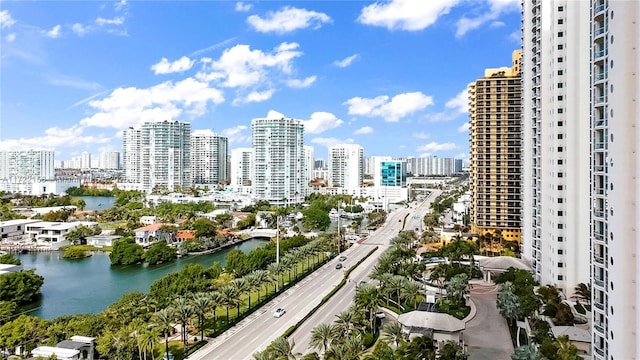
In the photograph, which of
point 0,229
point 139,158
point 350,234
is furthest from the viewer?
point 139,158

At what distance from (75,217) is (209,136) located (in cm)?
2735

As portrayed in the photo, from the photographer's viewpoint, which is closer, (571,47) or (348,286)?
(571,47)

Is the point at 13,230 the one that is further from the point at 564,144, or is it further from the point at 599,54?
the point at 599,54

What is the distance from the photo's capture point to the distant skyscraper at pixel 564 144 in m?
12.9

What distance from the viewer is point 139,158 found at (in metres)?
57.2

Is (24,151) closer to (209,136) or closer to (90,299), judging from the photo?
(209,136)

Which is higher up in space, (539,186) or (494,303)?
(539,186)

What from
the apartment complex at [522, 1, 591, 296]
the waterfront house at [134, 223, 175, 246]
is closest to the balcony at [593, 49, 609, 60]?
the apartment complex at [522, 1, 591, 296]

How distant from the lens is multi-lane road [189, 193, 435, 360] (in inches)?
413

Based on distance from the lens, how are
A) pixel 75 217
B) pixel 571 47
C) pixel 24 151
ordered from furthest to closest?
pixel 24 151 → pixel 75 217 → pixel 571 47

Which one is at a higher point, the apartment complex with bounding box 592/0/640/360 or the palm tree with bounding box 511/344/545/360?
the apartment complex with bounding box 592/0/640/360

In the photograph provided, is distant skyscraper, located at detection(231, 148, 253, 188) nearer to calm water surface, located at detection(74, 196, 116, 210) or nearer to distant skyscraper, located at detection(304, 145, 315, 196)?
distant skyscraper, located at detection(304, 145, 315, 196)

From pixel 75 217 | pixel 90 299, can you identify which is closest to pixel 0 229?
pixel 75 217

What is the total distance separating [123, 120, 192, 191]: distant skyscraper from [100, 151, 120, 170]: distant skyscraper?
61215 mm
